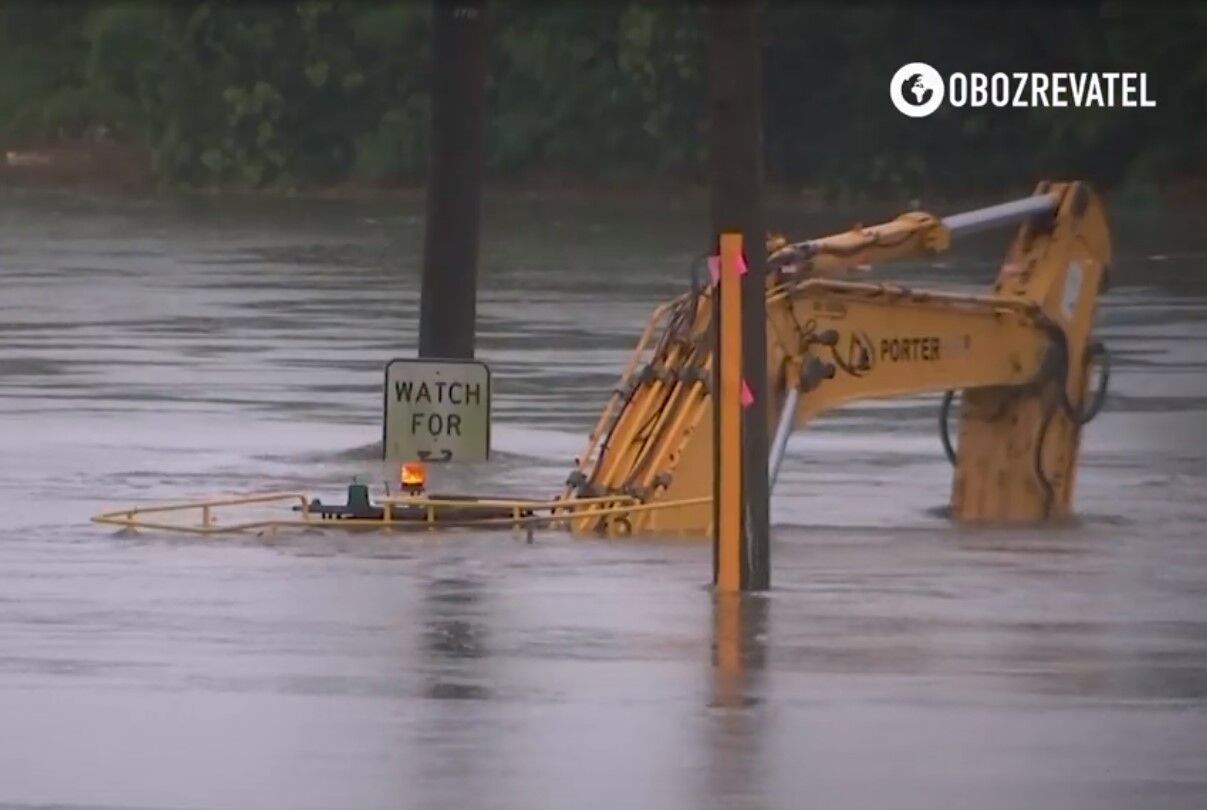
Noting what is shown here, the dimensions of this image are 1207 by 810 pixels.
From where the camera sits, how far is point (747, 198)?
1280cm

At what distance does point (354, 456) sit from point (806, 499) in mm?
3260

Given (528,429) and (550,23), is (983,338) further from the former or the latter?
(550,23)

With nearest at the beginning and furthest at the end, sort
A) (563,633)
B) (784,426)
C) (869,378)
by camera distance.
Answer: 1. (563,633)
2. (784,426)
3. (869,378)

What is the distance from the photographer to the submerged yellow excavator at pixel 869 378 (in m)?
15.3

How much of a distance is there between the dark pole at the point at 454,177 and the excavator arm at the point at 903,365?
459 cm

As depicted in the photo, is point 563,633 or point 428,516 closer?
point 563,633

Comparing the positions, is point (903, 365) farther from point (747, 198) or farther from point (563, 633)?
point (563, 633)

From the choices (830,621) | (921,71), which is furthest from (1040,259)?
(921,71)

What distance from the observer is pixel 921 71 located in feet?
189

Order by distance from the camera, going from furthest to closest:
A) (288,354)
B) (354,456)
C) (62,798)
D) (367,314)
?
(367,314)
(288,354)
(354,456)
(62,798)

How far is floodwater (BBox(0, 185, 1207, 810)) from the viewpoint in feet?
31.1

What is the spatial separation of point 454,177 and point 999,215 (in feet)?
17.8

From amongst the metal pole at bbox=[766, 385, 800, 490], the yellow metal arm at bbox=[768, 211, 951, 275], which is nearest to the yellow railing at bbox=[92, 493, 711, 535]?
the metal pole at bbox=[766, 385, 800, 490]

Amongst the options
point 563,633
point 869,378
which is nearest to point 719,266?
point 563,633
